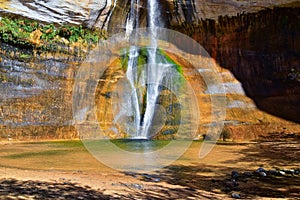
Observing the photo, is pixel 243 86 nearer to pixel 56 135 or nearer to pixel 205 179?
pixel 56 135

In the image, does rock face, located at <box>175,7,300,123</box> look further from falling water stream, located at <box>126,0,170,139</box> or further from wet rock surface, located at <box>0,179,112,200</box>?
wet rock surface, located at <box>0,179,112,200</box>

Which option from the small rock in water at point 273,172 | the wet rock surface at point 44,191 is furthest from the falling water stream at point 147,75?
the wet rock surface at point 44,191

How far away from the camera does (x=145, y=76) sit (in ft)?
52.1

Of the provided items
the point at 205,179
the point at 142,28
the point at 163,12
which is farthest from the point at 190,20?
the point at 205,179

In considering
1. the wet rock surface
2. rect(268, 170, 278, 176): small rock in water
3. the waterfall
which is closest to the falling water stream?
the waterfall

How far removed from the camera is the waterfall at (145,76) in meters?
14.9

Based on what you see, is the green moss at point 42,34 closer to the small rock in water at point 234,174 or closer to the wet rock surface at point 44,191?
the wet rock surface at point 44,191

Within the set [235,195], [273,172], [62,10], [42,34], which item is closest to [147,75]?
[62,10]

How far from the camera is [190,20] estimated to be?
15.9 m

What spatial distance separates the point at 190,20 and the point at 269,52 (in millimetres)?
3955

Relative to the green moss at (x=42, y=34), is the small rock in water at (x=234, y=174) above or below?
below

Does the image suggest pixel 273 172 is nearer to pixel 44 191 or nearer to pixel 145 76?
pixel 44 191

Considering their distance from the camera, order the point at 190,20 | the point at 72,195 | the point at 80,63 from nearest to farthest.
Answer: the point at 72,195 < the point at 80,63 < the point at 190,20

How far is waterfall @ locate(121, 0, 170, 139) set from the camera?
586 inches
